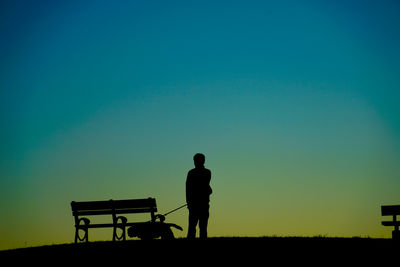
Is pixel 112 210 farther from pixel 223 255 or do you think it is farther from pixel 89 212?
pixel 223 255

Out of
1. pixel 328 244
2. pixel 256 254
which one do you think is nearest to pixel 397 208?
pixel 328 244

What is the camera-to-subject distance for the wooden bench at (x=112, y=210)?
1279 centimetres

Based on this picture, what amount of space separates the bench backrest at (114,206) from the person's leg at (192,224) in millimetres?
1812

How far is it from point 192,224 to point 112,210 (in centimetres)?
293

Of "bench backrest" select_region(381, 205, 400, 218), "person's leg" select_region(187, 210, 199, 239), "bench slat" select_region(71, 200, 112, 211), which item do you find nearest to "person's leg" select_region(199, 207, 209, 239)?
"person's leg" select_region(187, 210, 199, 239)

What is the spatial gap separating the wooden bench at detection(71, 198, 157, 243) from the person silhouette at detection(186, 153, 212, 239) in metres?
1.95

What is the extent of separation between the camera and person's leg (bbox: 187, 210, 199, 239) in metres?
11.0

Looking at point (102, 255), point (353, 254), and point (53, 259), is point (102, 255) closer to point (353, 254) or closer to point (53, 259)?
point (53, 259)

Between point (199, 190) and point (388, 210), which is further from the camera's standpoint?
point (388, 210)

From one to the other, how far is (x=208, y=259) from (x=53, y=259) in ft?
8.71

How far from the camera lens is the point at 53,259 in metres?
8.56

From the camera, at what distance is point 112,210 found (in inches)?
520

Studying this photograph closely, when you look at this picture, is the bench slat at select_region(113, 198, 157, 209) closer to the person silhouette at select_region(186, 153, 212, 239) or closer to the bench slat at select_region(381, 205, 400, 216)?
the person silhouette at select_region(186, 153, 212, 239)

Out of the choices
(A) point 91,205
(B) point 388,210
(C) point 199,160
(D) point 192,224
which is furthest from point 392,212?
(A) point 91,205
